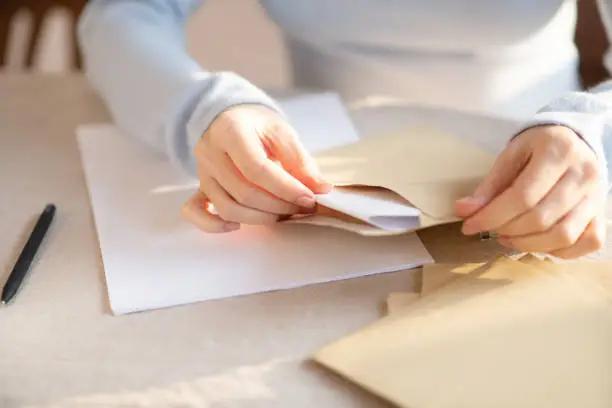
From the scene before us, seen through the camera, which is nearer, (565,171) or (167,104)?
(565,171)

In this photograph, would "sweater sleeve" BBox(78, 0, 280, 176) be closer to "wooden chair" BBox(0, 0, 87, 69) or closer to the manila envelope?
the manila envelope

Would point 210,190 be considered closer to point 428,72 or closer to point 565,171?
point 565,171

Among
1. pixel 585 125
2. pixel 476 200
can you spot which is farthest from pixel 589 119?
pixel 476 200

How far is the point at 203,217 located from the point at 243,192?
0.04 metres

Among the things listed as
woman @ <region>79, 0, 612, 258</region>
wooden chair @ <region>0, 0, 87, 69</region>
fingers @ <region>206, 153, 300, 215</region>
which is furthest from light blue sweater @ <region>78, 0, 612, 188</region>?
wooden chair @ <region>0, 0, 87, 69</region>

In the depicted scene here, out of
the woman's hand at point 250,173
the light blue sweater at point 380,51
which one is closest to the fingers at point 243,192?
the woman's hand at point 250,173

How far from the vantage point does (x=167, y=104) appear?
659mm

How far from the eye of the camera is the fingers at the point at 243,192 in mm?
545

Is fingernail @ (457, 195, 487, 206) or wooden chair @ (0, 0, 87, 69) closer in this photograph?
fingernail @ (457, 195, 487, 206)

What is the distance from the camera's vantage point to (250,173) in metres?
0.54

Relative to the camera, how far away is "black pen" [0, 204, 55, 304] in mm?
514

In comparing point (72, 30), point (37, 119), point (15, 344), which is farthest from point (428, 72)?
point (72, 30)

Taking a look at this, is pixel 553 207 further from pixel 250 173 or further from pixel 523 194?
pixel 250 173

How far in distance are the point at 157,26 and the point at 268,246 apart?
358 mm
